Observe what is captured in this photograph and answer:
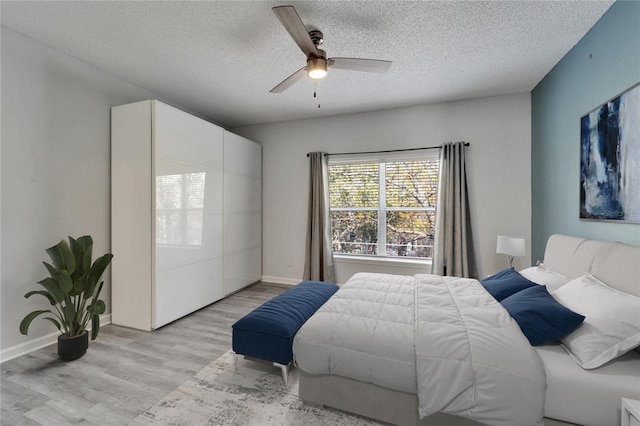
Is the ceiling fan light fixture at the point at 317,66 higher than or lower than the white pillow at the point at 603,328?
higher

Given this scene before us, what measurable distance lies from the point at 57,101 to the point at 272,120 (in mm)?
2702

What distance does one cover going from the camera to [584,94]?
2.31 m

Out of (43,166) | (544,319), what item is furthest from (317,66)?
(43,166)

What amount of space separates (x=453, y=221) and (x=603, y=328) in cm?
236

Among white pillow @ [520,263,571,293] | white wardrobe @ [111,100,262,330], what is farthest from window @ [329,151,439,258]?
white wardrobe @ [111,100,262,330]

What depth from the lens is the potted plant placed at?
2.22 meters

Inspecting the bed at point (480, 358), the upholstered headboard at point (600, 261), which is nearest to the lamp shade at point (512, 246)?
the upholstered headboard at point (600, 261)

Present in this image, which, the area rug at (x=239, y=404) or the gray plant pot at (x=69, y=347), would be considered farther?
the gray plant pot at (x=69, y=347)

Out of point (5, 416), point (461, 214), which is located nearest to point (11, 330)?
point (5, 416)

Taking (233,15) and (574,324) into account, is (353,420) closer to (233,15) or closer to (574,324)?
(574,324)

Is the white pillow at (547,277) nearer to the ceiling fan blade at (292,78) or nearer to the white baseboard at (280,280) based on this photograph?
the ceiling fan blade at (292,78)

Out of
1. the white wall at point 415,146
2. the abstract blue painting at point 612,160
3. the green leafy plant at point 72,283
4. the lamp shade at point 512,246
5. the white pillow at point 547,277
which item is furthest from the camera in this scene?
the white wall at point 415,146

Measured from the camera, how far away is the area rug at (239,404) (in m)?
1.64

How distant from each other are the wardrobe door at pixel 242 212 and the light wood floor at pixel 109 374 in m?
1.21
